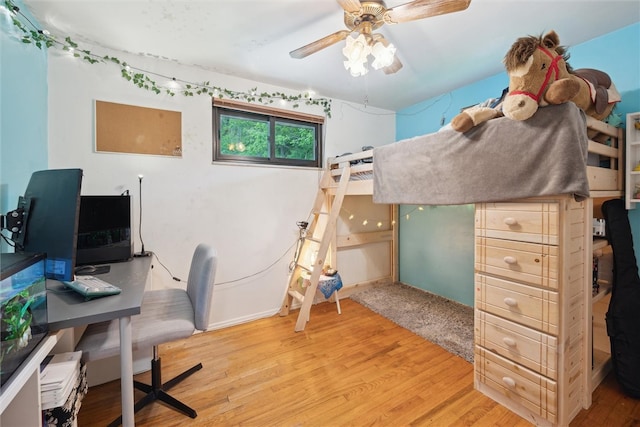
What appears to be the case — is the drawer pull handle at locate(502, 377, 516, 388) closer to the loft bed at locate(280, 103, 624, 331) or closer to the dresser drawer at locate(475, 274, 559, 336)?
the dresser drawer at locate(475, 274, 559, 336)

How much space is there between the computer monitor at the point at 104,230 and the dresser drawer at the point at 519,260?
2.34m

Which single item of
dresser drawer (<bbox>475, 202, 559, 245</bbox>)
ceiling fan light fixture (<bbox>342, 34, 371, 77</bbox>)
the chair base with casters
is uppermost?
ceiling fan light fixture (<bbox>342, 34, 371, 77</bbox>)

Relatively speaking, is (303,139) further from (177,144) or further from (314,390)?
(314,390)

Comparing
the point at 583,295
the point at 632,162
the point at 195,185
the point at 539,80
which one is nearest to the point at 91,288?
the point at 195,185

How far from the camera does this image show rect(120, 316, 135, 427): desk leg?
3.46 ft

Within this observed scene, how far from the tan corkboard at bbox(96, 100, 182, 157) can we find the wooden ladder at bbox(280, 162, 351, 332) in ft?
4.65

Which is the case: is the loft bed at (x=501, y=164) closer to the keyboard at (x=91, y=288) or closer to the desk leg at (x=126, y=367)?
the desk leg at (x=126, y=367)

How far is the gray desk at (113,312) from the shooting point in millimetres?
917

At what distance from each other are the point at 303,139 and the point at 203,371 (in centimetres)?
231

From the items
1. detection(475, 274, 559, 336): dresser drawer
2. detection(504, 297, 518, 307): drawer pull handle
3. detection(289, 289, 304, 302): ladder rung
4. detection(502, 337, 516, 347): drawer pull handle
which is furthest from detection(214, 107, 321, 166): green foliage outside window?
detection(502, 337, 516, 347): drawer pull handle

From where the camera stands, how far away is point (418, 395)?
5.10 feet

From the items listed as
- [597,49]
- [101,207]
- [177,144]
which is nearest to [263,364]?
[101,207]

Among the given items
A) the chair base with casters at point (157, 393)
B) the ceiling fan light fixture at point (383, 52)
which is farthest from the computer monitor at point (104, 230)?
the ceiling fan light fixture at point (383, 52)

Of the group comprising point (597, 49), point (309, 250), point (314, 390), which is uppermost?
point (597, 49)
